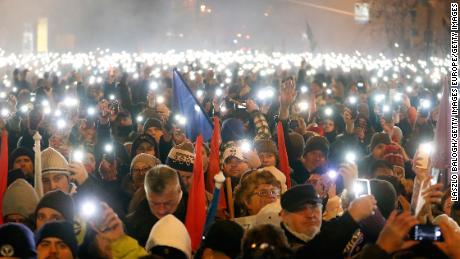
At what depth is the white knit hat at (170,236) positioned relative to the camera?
553 centimetres

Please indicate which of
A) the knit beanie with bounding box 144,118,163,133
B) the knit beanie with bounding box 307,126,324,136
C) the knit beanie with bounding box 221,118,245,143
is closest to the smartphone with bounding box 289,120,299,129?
the knit beanie with bounding box 307,126,324,136

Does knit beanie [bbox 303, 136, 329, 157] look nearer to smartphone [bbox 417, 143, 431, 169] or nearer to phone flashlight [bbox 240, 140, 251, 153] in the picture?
phone flashlight [bbox 240, 140, 251, 153]

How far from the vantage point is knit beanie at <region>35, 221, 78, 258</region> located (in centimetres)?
527

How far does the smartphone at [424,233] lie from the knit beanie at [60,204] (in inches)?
101

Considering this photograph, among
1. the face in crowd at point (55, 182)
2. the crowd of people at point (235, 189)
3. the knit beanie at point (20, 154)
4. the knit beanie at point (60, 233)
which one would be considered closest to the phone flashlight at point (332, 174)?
the crowd of people at point (235, 189)

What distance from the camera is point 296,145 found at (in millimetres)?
9242

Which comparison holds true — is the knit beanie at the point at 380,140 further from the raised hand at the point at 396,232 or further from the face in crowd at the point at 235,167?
the raised hand at the point at 396,232

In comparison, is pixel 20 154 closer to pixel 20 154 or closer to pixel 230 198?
pixel 20 154

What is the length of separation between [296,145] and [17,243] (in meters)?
4.68

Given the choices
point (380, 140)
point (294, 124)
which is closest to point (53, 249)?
A: point (380, 140)

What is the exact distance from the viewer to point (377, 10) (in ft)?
148

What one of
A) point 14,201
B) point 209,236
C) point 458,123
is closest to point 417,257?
point 209,236

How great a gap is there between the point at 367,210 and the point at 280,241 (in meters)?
0.59

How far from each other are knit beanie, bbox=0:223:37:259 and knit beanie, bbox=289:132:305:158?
4.51 metres
